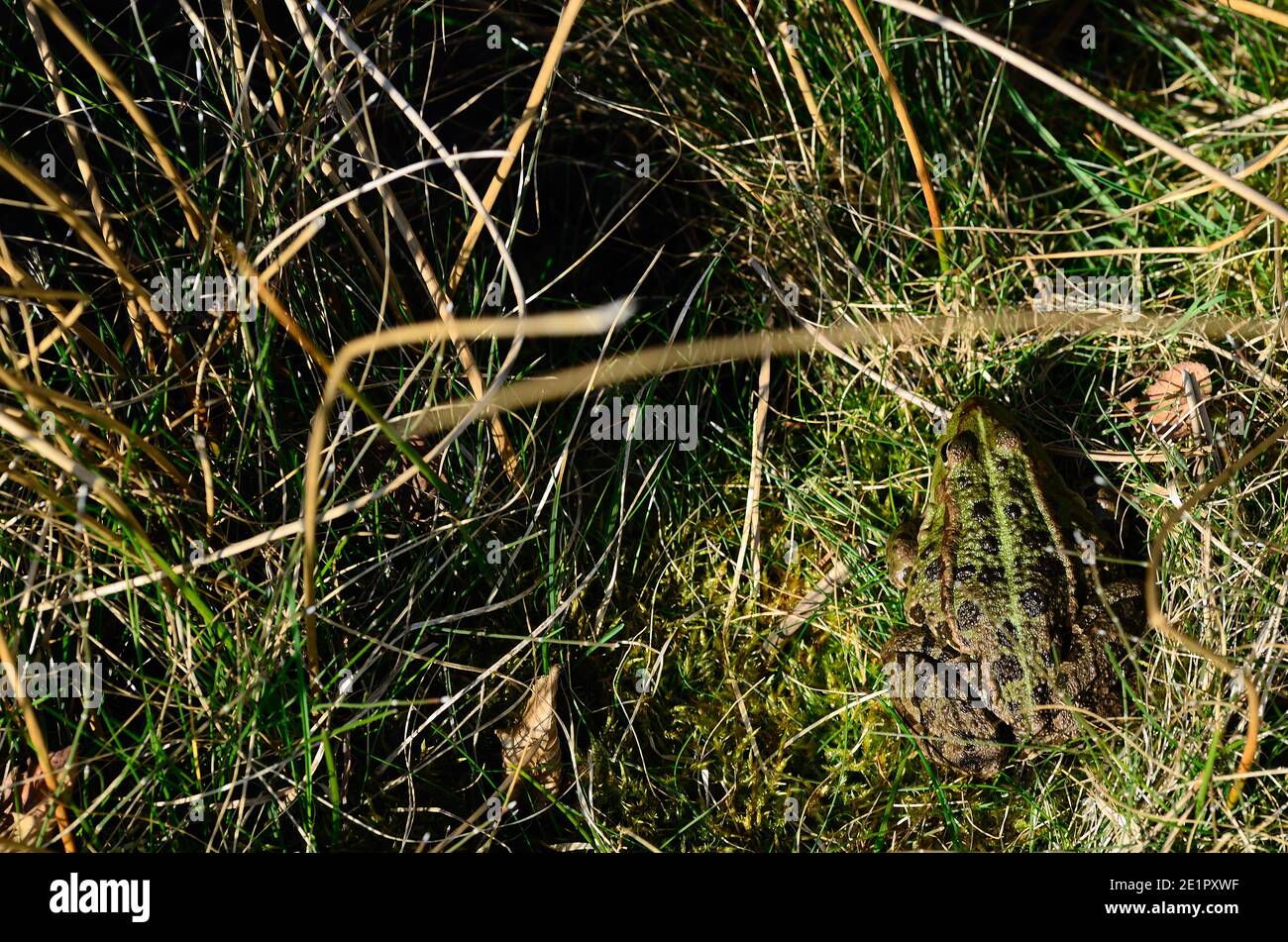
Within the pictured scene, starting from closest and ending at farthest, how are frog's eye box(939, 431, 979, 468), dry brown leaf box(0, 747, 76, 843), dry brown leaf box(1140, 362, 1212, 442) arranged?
dry brown leaf box(0, 747, 76, 843) → frog's eye box(939, 431, 979, 468) → dry brown leaf box(1140, 362, 1212, 442)

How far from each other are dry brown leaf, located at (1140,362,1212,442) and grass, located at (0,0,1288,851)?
46mm

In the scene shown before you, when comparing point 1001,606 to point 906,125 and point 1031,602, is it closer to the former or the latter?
point 1031,602

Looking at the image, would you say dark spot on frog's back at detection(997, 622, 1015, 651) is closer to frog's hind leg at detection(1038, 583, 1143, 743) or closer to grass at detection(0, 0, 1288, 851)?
frog's hind leg at detection(1038, 583, 1143, 743)

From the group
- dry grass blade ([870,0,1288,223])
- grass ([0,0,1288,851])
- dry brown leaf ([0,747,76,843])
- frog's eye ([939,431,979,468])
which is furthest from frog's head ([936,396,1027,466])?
dry brown leaf ([0,747,76,843])

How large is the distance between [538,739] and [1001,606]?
1.49m

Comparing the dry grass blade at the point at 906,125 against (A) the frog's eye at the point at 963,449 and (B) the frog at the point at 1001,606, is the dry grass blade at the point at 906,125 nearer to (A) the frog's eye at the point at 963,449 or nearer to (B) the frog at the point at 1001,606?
(B) the frog at the point at 1001,606

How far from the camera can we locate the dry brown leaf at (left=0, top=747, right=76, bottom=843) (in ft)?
9.11

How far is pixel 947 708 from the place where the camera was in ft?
9.62

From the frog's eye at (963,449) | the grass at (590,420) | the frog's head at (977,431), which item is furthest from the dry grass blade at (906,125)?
the frog's eye at (963,449)

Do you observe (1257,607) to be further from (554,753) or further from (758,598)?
(554,753)

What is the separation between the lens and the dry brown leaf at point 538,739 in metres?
3.15

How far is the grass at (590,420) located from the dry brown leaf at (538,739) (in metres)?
0.06

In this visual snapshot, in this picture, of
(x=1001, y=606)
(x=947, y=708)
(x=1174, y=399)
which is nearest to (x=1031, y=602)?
(x=1001, y=606)
